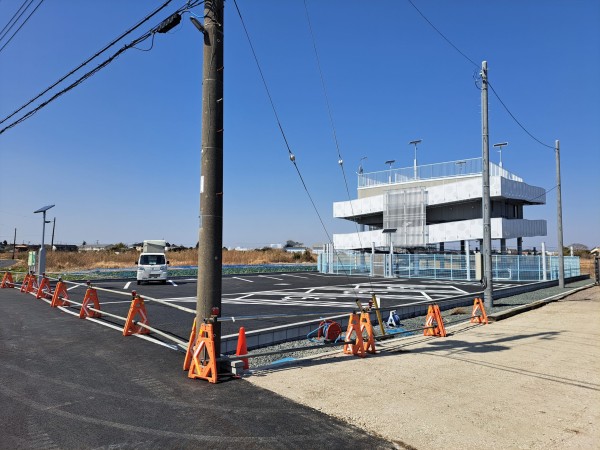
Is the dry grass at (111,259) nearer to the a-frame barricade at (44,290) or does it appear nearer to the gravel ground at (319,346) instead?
the a-frame barricade at (44,290)

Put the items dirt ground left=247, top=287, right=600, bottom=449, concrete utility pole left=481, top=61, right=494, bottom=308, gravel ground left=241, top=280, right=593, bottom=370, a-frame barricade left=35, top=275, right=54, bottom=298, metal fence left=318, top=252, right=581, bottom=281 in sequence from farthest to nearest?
1. metal fence left=318, top=252, right=581, bottom=281
2. a-frame barricade left=35, top=275, right=54, bottom=298
3. concrete utility pole left=481, top=61, right=494, bottom=308
4. gravel ground left=241, top=280, right=593, bottom=370
5. dirt ground left=247, top=287, right=600, bottom=449

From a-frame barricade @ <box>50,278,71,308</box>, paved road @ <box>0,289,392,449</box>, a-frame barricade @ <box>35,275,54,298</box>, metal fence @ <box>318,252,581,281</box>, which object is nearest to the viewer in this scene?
paved road @ <box>0,289,392,449</box>

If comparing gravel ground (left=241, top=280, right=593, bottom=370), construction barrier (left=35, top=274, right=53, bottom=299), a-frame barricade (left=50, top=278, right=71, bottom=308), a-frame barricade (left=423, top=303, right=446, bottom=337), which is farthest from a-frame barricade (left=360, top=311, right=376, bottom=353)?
construction barrier (left=35, top=274, right=53, bottom=299)

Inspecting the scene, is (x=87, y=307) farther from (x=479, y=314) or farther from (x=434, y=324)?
(x=479, y=314)

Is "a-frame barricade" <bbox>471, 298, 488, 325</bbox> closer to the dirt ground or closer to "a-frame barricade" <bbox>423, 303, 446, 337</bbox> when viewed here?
the dirt ground

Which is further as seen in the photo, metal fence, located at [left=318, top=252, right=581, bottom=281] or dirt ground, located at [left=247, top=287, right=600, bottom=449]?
metal fence, located at [left=318, top=252, right=581, bottom=281]

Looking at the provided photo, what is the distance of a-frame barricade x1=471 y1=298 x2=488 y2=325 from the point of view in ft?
38.8

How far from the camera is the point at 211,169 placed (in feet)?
22.4

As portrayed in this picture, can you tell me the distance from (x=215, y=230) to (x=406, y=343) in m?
5.01

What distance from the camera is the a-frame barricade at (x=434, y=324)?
31.8ft

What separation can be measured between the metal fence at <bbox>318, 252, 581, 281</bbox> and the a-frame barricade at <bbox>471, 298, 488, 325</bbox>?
18.6 metres

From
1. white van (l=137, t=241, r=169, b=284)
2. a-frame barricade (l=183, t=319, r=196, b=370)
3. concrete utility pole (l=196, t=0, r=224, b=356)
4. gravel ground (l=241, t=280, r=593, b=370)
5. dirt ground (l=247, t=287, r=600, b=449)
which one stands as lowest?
gravel ground (l=241, t=280, r=593, b=370)

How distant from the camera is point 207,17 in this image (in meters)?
6.96

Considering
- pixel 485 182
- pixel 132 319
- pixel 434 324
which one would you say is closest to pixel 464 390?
pixel 434 324
